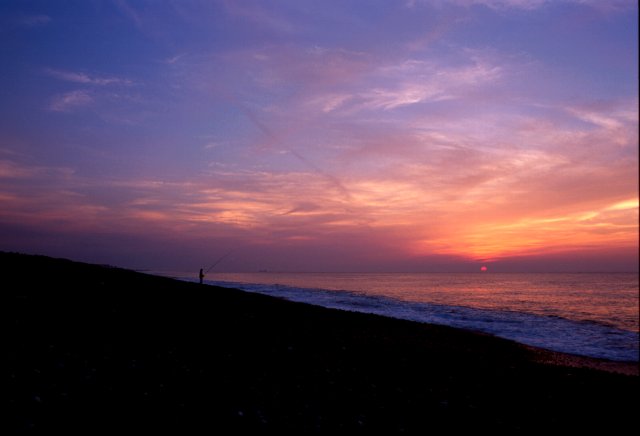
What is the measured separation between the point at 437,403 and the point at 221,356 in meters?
6.34

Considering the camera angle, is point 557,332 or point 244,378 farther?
point 557,332

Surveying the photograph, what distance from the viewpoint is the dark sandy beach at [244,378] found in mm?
8383

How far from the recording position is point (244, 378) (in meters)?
10.9

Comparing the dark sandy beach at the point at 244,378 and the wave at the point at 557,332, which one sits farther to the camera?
the wave at the point at 557,332

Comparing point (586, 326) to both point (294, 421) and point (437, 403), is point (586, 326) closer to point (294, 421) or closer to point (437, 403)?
point (437, 403)

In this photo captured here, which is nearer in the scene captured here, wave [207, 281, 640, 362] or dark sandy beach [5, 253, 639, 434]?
dark sandy beach [5, 253, 639, 434]

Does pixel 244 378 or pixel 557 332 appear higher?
pixel 244 378

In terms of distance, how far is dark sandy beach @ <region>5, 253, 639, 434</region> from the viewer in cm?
838

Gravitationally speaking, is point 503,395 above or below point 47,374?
below

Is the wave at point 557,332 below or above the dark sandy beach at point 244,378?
below

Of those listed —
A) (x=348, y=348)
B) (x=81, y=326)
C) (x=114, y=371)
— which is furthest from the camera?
(x=348, y=348)

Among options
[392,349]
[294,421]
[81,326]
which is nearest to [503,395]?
[392,349]

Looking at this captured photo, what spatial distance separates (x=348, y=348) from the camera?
51.2 feet

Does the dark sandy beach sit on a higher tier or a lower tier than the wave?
higher
